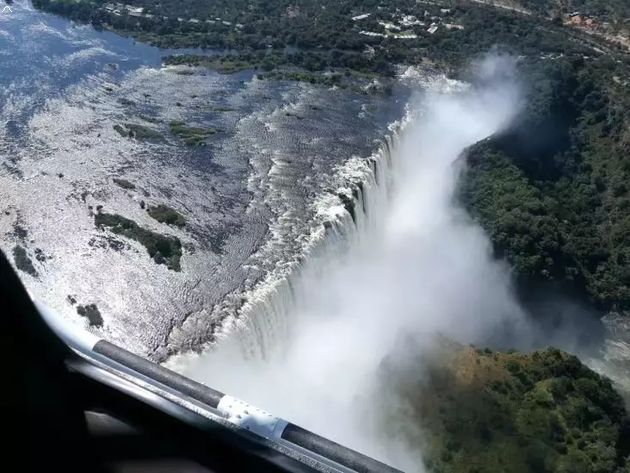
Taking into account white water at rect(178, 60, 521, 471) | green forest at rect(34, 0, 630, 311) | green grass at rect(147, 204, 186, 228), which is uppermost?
green forest at rect(34, 0, 630, 311)

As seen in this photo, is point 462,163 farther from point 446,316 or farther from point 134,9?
point 134,9

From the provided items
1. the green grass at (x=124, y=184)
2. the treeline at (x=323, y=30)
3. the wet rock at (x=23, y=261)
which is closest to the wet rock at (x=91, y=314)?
the wet rock at (x=23, y=261)

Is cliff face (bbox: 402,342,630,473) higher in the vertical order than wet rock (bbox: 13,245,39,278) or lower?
higher

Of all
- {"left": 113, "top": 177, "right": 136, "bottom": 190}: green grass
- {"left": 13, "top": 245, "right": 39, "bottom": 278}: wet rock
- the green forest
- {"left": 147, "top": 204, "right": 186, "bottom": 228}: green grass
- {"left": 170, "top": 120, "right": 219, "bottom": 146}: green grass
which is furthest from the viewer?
{"left": 170, "top": 120, "right": 219, "bottom": 146}: green grass

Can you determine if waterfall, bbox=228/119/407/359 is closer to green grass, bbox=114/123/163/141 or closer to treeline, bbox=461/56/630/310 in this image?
treeline, bbox=461/56/630/310

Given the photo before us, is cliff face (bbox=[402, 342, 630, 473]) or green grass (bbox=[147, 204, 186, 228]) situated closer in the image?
cliff face (bbox=[402, 342, 630, 473])

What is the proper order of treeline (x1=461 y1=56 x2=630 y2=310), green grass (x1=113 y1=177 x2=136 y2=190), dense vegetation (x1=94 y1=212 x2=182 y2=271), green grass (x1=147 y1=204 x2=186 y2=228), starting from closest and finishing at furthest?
1. dense vegetation (x1=94 y1=212 x2=182 y2=271)
2. green grass (x1=147 y1=204 x2=186 y2=228)
3. green grass (x1=113 y1=177 x2=136 y2=190)
4. treeline (x1=461 y1=56 x2=630 y2=310)

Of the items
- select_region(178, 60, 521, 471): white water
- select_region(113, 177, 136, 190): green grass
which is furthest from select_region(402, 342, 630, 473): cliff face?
select_region(113, 177, 136, 190): green grass

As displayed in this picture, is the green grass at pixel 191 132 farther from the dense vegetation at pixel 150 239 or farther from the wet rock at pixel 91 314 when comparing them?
the wet rock at pixel 91 314

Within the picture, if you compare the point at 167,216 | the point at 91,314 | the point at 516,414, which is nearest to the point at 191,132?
the point at 167,216
